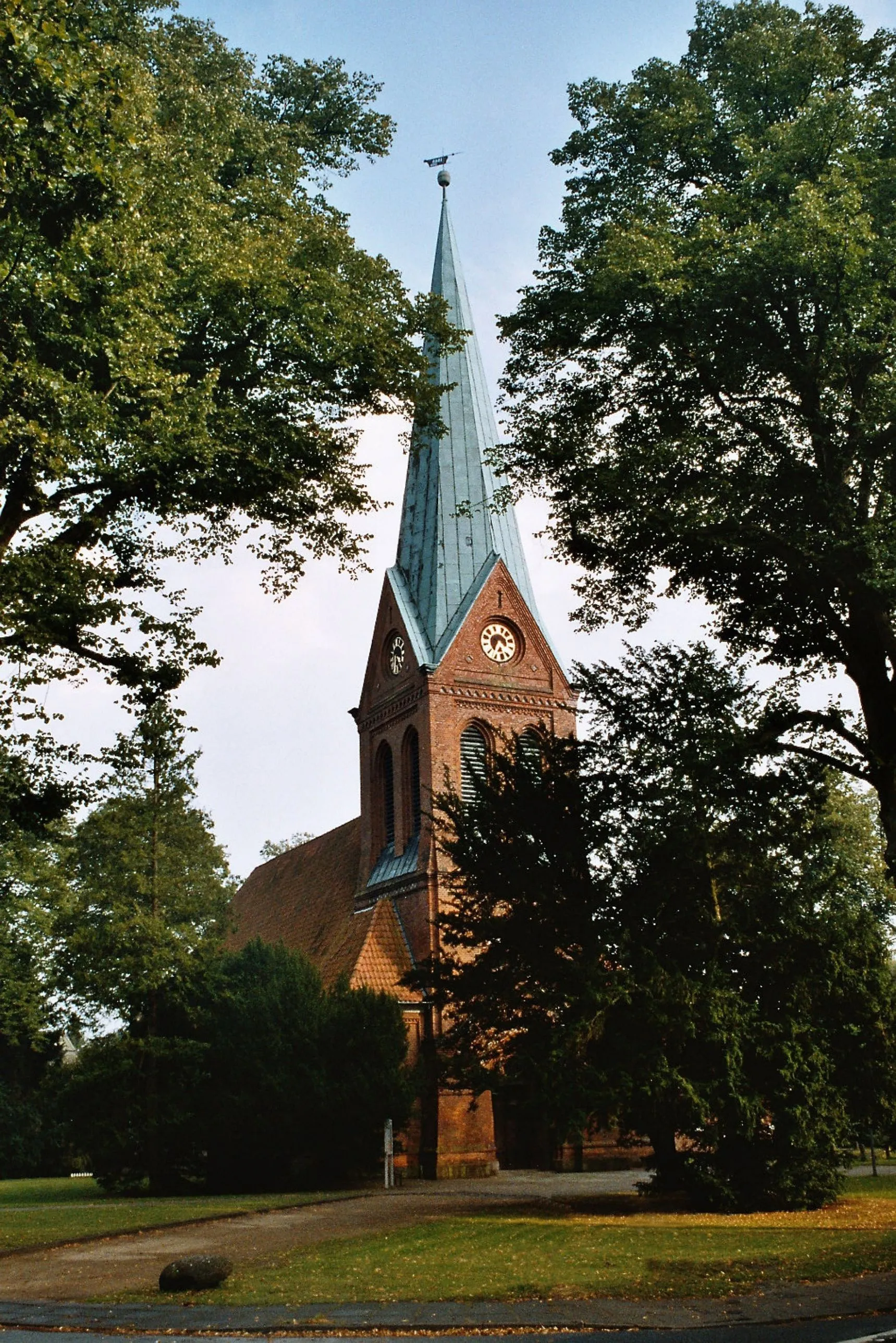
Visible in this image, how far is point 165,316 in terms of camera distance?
41.6 feet

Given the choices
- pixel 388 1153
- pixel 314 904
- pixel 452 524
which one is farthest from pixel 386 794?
pixel 388 1153

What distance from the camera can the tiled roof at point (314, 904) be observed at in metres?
36.2

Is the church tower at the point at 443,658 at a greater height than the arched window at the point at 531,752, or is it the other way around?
the church tower at the point at 443,658

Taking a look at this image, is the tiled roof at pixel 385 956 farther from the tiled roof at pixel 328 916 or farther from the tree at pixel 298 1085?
the tree at pixel 298 1085

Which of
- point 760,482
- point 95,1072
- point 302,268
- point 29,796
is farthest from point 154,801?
point 760,482

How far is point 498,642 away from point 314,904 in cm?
1144

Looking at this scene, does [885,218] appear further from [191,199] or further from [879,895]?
[879,895]

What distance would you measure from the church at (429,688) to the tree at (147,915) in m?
4.92

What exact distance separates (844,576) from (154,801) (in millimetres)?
21281

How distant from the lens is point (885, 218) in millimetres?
14000

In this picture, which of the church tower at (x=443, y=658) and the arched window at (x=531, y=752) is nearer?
the arched window at (x=531, y=752)

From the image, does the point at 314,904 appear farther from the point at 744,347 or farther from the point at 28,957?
the point at 744,347

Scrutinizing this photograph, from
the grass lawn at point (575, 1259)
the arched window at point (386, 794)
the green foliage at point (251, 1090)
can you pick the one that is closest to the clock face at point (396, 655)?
the arched window at point (386, 794)

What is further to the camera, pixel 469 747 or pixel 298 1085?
pixel 469 747
